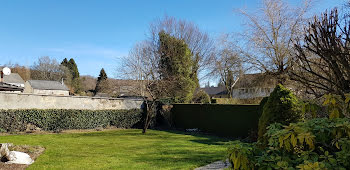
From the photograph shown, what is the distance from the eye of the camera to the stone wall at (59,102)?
43.1ft

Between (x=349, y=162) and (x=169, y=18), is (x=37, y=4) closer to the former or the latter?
(x=349, y=162)

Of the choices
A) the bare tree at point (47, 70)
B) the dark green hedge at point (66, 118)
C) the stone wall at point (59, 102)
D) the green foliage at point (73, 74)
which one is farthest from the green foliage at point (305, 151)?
the bare tree at point (47, 70)

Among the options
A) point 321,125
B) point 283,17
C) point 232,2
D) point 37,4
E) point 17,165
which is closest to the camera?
point 321,125

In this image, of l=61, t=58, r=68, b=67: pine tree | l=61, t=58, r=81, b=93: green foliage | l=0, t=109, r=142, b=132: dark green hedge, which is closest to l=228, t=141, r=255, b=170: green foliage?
l=0, t=109, r=142, b=132: dark green hedge

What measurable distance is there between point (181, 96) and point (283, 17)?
10459 mm

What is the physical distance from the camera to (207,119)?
49.5 feet

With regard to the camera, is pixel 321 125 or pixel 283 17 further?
pixel 283 17

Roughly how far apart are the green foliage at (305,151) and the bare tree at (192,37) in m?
22.1

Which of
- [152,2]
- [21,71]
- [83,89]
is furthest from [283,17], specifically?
[21,71]

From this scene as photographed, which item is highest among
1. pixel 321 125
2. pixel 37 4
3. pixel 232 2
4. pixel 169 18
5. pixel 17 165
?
pixel 169 18

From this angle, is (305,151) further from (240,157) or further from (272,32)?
(272,32)

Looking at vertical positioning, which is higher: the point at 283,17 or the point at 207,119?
the point at 283,17

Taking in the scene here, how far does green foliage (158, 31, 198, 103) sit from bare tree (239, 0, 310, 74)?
8280mm

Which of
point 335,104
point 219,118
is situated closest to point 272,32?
point 219,118
